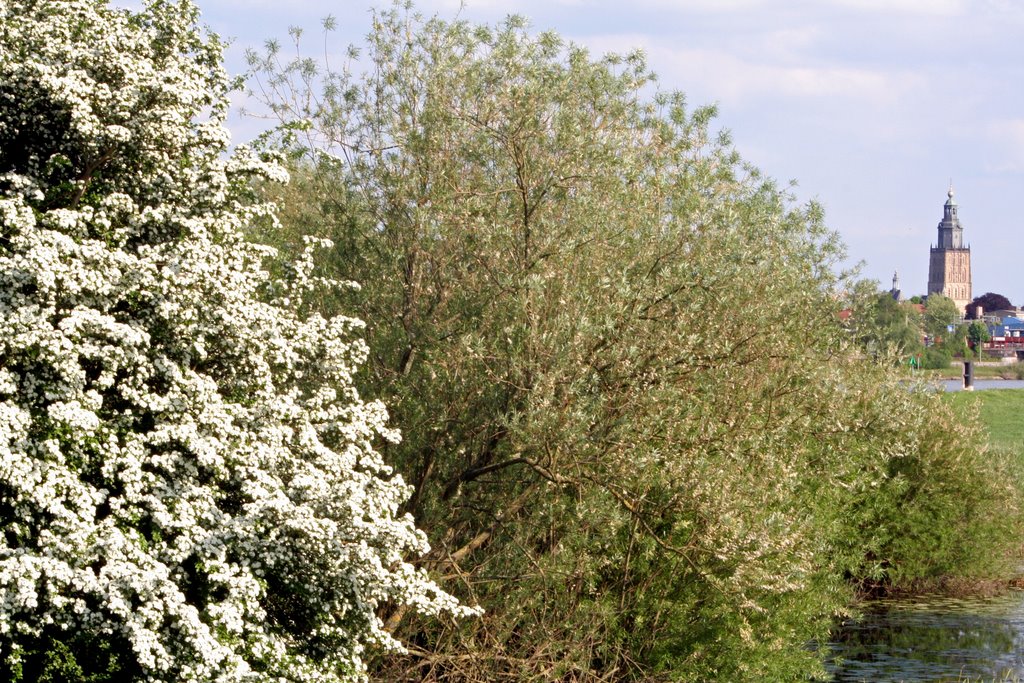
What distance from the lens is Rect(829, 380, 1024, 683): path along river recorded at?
21188mm

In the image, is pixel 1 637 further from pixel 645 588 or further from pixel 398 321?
pixel 645 588

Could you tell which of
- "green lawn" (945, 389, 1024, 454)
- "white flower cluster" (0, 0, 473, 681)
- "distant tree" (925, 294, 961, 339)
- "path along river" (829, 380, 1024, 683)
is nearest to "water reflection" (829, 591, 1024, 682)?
"path along river" (829, 380, 1024, 683)

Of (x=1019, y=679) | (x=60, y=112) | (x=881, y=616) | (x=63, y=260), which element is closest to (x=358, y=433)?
(x=63, y=260)

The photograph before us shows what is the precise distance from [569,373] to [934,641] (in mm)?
13747

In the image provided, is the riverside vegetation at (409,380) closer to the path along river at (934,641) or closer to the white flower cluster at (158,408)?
the white flower cluster at (158,408)

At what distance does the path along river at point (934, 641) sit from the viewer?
2119 cm

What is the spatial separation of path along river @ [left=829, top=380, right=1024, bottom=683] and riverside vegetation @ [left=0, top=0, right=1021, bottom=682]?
4.31m

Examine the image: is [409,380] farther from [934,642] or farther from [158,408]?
[934,642]

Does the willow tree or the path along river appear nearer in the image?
the willow tree

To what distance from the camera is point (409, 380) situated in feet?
48.5

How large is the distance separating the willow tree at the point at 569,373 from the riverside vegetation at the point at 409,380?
0.05m

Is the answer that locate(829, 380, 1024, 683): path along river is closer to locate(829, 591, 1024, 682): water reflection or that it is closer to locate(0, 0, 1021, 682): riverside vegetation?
locate(829, 591, 1024, 682): water reflection

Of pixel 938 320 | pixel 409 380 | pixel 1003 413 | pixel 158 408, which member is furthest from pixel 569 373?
pixel 938 320

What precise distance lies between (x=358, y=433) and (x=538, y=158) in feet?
14.6
